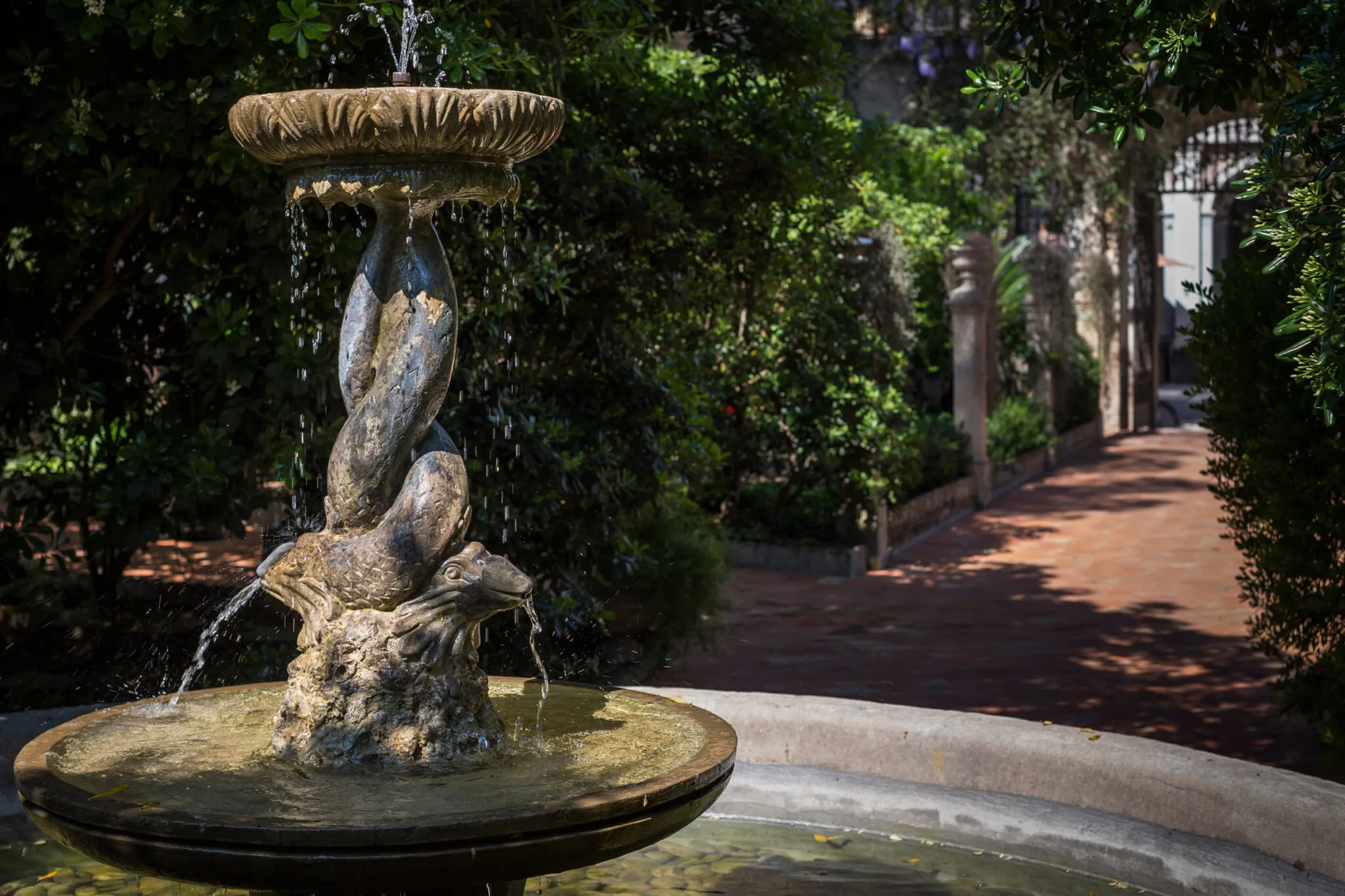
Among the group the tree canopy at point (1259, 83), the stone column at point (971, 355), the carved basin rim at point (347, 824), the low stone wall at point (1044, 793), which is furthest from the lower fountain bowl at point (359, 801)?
the stone column at point (971, 355)

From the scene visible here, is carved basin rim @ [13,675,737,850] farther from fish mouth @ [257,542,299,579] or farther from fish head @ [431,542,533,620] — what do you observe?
fish mouth @ [257,542,299,579]

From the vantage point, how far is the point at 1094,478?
18469mm

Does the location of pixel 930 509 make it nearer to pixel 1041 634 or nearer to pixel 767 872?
pixel 1041 634

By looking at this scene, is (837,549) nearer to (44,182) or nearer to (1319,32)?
(44,182)

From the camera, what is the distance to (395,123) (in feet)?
11.6

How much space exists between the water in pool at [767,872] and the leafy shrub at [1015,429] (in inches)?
523

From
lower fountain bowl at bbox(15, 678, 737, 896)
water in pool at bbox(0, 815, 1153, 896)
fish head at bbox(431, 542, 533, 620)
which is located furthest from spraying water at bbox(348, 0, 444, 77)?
water in pool at bbox(0, 815, 1153, 896)

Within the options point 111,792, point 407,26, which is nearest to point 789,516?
point 407,26

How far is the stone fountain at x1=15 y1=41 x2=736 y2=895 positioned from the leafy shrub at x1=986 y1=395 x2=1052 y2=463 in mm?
14393

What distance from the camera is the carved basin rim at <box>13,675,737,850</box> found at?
3053 mm

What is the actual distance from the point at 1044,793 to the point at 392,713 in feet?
6.99

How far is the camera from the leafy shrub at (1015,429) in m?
18.2

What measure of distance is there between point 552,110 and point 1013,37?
2.22 meters

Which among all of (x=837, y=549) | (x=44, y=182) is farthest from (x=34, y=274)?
(x=837, y=549)
